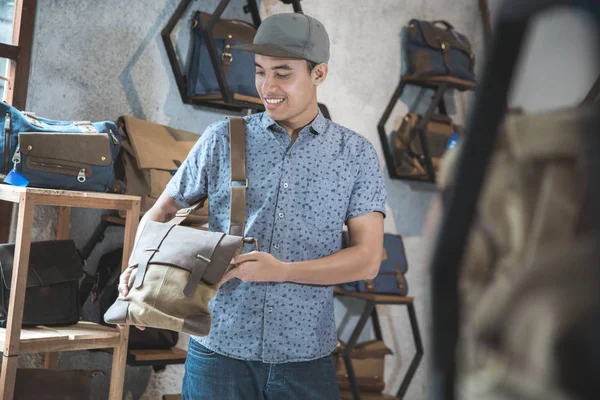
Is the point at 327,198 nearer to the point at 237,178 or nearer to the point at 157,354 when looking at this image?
the point at 237,178

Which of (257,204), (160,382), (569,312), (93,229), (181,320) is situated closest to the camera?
(569,312)

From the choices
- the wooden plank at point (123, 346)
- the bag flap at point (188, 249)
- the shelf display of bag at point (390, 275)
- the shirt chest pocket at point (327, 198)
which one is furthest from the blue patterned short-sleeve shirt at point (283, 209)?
the shelf display of bag at point (390, 275)

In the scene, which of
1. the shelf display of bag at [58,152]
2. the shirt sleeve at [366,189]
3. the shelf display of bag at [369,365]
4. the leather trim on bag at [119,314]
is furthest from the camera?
the shelf display of bag at [369,365]

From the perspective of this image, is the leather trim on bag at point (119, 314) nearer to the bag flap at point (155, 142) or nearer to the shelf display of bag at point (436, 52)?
the bag flap at point (155, 142)

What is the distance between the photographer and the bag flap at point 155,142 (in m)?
2.85

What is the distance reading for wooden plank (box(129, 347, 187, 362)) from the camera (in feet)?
9.35

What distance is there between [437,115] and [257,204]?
9.01 feet

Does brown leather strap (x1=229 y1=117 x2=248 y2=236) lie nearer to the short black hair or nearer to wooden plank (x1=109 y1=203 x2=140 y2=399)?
the short black hair

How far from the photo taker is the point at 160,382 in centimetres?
341

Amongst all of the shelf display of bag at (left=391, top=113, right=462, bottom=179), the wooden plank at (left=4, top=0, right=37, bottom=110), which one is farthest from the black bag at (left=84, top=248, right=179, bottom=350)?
the shelf display of bag at (left=391, top=113, right=462, bottom=179)

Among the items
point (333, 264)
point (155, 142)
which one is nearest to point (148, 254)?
point (333, 264)

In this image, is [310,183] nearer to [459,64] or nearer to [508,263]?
[508,263]

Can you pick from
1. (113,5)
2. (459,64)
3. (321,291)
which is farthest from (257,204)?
(459,64)

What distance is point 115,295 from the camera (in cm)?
286
